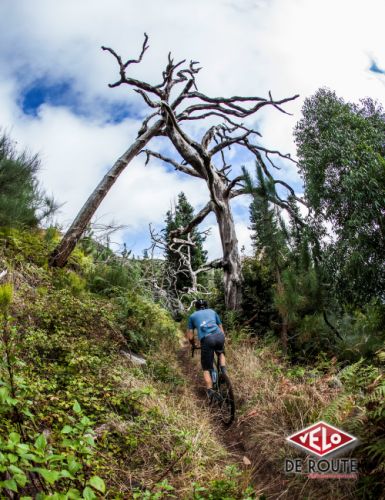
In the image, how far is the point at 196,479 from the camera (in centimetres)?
339

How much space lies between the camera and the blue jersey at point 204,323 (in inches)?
251

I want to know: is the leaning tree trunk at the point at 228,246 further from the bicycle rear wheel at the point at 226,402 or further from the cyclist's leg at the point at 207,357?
the bicycle rear wheel at the point at 226,402

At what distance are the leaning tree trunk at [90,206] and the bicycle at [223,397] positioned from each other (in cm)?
463

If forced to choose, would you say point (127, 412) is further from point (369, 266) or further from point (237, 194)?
point (237, 194)

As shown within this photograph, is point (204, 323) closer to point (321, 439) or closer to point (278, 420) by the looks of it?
point (278, 420)

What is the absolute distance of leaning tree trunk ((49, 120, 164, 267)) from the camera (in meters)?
8.67

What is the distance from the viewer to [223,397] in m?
5.90

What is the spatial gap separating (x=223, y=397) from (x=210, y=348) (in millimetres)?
787

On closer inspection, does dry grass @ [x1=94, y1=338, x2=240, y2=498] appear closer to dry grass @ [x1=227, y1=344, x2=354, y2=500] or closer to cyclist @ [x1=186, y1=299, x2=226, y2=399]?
dry grass @ [x1=227, y1=344, x2=354, y2=500]

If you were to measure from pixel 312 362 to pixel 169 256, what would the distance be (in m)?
21.4

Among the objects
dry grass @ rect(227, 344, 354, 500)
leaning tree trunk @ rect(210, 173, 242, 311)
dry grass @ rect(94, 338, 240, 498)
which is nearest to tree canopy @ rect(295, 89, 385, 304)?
leaning tree trunk @ rect(210, 173, 242, 311)

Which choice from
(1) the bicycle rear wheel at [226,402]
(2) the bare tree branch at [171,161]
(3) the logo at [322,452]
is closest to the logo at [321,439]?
(3) the logo at [322,452]

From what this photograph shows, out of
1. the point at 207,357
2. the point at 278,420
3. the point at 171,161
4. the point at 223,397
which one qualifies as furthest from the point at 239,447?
the point at 171,161

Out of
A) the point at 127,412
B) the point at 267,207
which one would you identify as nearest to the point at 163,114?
the point at 267,207
